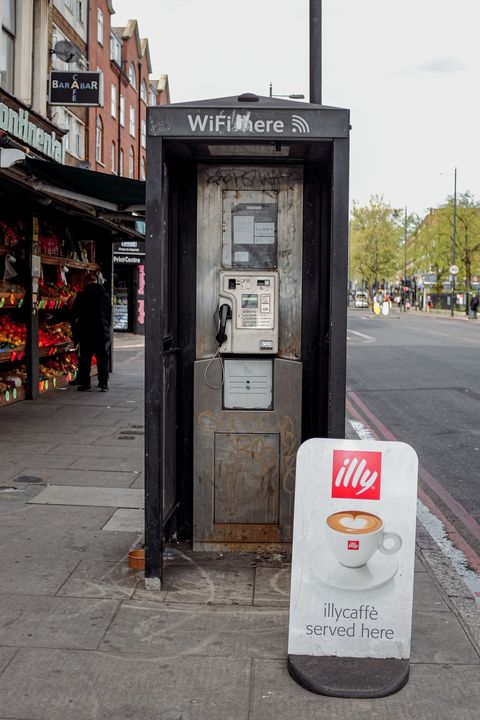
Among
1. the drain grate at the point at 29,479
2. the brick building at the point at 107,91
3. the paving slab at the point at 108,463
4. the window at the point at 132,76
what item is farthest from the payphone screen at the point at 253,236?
the window at the point at 132,76

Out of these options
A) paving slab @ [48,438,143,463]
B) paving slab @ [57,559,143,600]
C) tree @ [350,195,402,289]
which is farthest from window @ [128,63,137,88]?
tree @ [350,195,402,289]

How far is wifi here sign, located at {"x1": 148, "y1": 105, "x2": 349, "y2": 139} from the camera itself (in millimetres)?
4824

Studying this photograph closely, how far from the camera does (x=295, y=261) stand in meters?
5.70

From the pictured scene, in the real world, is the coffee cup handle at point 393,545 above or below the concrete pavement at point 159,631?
above

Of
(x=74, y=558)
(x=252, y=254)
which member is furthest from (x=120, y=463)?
(x=252, y=254)

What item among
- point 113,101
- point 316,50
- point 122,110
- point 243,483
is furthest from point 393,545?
point 122,110

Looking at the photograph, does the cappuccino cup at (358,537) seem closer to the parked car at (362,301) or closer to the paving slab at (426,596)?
the paving slab at (426,596)

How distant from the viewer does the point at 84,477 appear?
789cm

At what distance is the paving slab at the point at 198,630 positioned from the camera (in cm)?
412

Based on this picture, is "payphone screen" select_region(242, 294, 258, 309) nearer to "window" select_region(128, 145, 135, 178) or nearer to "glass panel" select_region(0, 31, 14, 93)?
"glass panel" select_region(0, 31, 14, 93)

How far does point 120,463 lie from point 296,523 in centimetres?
487

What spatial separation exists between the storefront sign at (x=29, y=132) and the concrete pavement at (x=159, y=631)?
24.9 feet

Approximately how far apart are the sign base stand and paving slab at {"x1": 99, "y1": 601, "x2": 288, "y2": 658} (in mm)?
276

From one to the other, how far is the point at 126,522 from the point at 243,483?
3.84ft
